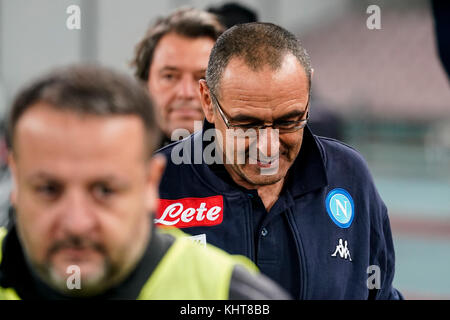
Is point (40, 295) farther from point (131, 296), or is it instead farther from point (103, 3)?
point (103, 3)

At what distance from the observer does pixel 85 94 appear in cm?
105

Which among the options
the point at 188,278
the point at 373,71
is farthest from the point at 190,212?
the point at 373,71

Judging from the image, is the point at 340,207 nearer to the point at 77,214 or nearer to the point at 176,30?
the point at 77,214

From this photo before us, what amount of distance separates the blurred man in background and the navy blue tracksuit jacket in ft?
2.17

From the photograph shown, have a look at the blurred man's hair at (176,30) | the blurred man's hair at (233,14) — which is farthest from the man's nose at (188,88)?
the blurred man's hair at (233,14)

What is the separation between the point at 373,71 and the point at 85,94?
780 inches

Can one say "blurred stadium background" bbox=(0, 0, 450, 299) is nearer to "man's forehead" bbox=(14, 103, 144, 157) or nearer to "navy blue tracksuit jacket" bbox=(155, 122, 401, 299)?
"navy blue tracksuit jacket" bbox=(155, 122, 401, 299)

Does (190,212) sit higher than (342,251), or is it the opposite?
(190,212)

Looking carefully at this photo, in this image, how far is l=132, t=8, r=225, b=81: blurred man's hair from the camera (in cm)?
272

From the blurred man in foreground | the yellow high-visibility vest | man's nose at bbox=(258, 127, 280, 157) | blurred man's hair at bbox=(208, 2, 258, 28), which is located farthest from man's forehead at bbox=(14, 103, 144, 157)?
blurred man's hair at bbox=(208, 2, 258, 28)

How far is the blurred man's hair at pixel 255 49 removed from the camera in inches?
69.2

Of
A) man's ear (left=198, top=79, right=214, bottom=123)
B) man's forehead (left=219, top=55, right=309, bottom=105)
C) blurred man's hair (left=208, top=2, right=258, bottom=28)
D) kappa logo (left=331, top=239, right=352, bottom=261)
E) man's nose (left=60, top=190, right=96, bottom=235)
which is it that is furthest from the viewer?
blurred man's hair (left=208, top=2, right=258, bottom=28)

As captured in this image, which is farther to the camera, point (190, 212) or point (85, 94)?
point (190, 212)

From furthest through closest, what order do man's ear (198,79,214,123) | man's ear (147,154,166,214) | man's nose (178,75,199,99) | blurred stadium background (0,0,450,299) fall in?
blurred stadium background (0,0,450,299) < man's nose (178,75,199,99) < man's ear (198,79,214,123) < man's ear (147,154,166,214)
